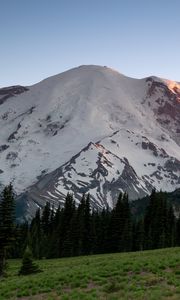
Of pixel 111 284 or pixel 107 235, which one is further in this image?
pixel 107 235

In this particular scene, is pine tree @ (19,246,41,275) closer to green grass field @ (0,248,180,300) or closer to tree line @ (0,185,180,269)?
green grass field @ (0,248,180,300)

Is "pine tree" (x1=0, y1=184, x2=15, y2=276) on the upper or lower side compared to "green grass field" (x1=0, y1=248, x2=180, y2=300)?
upper

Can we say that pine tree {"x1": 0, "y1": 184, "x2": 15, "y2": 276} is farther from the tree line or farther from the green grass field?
the tree line

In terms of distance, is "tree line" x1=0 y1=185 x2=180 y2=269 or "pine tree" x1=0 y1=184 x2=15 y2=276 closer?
"pine tree" x1=0 y1=184 x2=15 y2=276

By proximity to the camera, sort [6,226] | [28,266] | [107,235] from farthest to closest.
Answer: [107,235]
[6,226]
[28,266]

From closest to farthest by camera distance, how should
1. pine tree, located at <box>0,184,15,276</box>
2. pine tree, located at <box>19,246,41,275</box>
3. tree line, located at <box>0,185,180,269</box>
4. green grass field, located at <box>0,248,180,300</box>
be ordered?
green grass field, located at <box>0,248,180,300</box> < pine tree, located at <box>19,246,41,275</box> < pine tree, located at <box>0,184,15,276</box> < tree line, located at <box>0,185,180,269</box>

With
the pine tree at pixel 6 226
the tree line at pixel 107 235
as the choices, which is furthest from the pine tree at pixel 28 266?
the tree line at pixel 107 235

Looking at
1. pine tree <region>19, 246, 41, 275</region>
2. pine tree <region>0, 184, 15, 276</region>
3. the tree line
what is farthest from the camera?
the tree line

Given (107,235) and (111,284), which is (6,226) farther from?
(107,235)

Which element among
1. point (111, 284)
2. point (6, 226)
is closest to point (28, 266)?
point (6, 226)

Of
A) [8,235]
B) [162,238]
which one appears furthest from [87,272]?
[162,238]

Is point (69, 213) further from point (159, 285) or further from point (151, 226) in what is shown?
point (159, 285)

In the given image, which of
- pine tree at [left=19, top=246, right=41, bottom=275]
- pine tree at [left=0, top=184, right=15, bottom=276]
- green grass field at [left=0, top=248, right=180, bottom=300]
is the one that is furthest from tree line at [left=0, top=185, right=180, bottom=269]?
green grass field at [left=0, top=248, right=180, bottom=300]

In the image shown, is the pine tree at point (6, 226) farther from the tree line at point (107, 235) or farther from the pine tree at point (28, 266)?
the tree line at point (107, 235)
